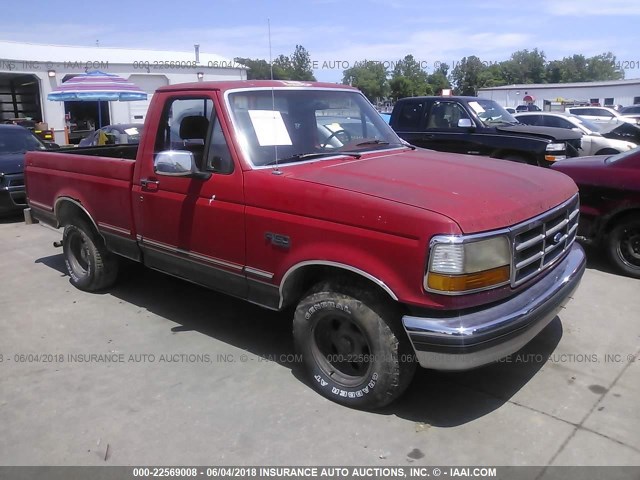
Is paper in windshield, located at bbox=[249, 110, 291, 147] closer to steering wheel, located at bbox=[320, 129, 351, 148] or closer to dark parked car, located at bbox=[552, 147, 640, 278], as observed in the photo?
steering wheel, located at bbox=[320, 129, 351, 148]

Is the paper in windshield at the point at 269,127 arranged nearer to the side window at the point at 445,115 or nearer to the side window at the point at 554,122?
the side window at the point at 445,115

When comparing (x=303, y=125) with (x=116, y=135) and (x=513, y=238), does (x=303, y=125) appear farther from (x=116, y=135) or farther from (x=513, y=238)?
(x=116, y=135)

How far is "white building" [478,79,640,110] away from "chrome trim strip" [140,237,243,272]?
157ft

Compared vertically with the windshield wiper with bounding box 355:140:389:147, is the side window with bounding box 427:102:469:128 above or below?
above

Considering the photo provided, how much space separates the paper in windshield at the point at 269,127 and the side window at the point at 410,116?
6.59 metres

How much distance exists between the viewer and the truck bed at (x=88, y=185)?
4.79 meters

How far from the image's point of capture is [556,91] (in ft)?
184

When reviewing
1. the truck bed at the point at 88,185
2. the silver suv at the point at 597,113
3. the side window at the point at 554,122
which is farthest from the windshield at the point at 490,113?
the silver suv at the point at 597,113

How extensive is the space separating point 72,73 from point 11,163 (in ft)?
56.7

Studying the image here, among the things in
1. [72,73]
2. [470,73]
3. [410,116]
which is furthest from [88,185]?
[470,73]

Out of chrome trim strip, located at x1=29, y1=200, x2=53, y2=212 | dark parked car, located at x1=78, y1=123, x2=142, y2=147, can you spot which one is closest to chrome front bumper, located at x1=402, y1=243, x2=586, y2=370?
chrome trim strip, located at x1=29, y1=200, x2=53, y2=212

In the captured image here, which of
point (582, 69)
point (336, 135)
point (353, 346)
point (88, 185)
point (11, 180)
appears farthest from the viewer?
point (582, 69)

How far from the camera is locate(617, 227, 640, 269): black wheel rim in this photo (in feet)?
19.0

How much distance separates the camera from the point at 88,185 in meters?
5.18
